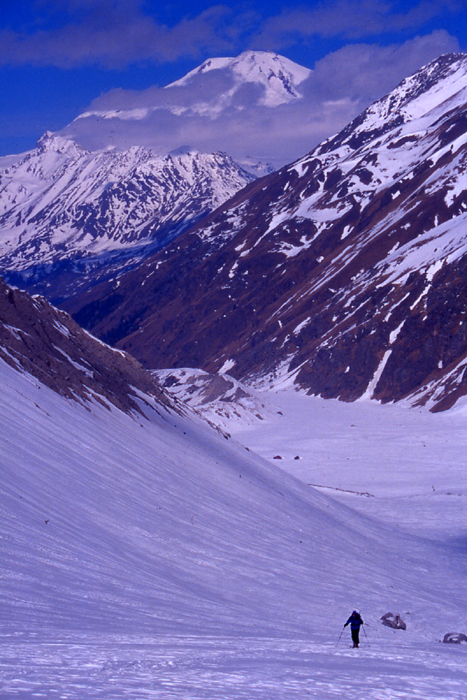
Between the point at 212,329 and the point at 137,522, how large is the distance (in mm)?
136972

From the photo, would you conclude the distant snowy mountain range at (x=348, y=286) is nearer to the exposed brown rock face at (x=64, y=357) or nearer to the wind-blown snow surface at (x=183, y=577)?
the exposed brown rock face at (x=64, y=357)

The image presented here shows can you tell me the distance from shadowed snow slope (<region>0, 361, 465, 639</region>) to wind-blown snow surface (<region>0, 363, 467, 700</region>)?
62 millimetres

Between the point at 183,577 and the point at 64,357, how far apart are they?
55.8ft

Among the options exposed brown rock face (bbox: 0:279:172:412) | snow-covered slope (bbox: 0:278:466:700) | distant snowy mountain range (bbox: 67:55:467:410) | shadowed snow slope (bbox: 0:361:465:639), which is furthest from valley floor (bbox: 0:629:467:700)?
distant snowy mountain range (bbox: 67:55:467:410)

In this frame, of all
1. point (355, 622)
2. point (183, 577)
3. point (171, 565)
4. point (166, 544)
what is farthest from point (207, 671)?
point (166, 544)

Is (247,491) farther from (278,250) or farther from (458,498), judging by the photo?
(278,250)

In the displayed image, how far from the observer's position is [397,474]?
47281 millimetres

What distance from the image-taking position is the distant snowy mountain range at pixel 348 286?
93.7 metres

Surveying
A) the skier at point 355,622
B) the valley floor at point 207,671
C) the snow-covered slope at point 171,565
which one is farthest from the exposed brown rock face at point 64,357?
the valley floor at point 207,671

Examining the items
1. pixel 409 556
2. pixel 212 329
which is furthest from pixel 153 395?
pixel 212 329

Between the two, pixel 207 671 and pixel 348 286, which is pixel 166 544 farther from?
pixel 348 286

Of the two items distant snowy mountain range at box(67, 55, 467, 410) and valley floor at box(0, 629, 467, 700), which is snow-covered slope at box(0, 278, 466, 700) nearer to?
valley floor at box(0, 629, 467, 700)

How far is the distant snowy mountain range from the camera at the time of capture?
3688 inches

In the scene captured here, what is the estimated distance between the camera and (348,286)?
123m
